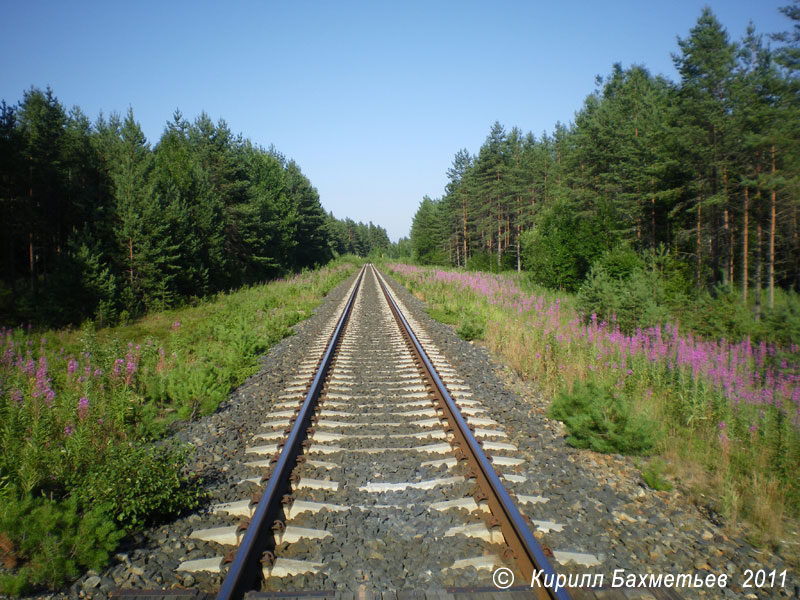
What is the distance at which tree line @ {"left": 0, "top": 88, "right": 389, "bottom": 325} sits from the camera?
16.9 meters

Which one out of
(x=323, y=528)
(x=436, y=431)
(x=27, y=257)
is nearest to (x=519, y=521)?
(x=323, y=528)

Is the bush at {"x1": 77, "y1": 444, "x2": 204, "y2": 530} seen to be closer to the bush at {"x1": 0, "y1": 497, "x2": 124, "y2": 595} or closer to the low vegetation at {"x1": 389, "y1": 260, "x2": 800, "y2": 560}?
the bush at {"x1": 0, "y1": 497, "x2": 124, "y2": 595}

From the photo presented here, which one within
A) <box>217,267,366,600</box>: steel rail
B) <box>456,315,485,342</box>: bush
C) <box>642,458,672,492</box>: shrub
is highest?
Answer: <box>456,315,485,342</box>: bush

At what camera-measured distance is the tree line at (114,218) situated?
55.6 ft

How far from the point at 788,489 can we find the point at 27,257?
36706 mm

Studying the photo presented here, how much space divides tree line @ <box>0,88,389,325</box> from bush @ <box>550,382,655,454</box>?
17.7 m

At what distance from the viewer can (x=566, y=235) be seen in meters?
21.7

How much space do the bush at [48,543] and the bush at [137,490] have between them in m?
0.18

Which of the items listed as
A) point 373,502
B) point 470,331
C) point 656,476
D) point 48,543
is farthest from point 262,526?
point 470,331

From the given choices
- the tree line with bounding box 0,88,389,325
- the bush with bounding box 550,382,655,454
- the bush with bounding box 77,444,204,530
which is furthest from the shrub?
the tree line with bounding box 0,88,389,325

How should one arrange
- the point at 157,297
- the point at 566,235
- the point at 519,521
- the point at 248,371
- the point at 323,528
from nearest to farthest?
the point at 519,521
the point at 323,528
the point at 248,371
the point at 157,297
the point at 566,235

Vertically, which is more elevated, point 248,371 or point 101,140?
point 101,140

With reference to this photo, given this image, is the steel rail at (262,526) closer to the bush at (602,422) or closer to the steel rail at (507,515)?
the steel rail at (507,515)

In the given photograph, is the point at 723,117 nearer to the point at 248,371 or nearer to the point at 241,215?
the point at 248,371
